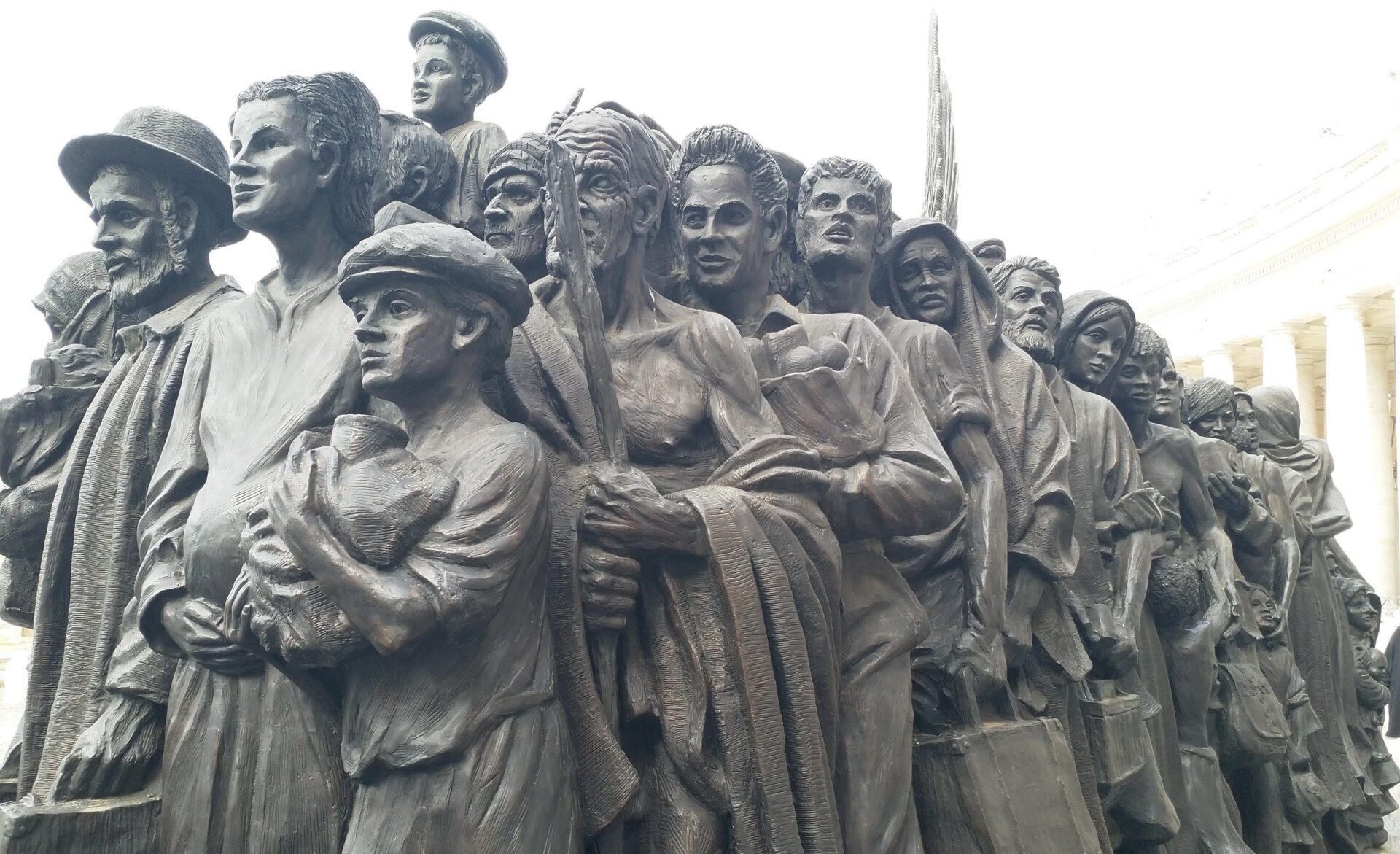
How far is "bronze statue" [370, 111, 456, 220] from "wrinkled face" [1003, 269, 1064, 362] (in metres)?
3.37

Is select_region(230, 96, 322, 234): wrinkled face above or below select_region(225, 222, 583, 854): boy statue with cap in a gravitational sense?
above

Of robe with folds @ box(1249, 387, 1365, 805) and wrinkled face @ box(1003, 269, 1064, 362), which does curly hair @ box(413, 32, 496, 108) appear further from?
robe with folds @ box(1249, 387, 1365, 805)

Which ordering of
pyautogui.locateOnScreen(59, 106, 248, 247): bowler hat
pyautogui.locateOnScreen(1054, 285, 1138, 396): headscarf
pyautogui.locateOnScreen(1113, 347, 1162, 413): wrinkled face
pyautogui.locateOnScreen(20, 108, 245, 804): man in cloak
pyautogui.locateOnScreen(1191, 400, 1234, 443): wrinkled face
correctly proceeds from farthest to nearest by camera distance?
pyautogui.locateOnScreen(1191, 400, 1234, 443): wrinkled face < pyautogui.locateOnScreen(1113, 347, 1162, 413): wrinkled face < pyautogui.locateOnScreen(1054, 285, 1138, 396): headscarf < pyautogui.locateOnScreen(59, 106, 248, 247): bowler hat < pyautogui.locateOnScreen(20, 108, 245, 804): man in cloak

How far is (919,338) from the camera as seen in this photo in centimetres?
541

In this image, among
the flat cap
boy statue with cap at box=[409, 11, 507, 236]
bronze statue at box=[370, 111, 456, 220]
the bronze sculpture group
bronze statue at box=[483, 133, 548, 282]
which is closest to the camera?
the bronze sculpture group

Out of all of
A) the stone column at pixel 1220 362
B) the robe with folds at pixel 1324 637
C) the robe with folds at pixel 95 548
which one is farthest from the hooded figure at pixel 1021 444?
the stone column at pixel 1220 362

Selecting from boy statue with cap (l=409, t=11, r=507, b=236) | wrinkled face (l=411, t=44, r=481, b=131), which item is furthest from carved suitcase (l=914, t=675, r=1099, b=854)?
wrinkled face (l=411, t=44, r=481, b=131)

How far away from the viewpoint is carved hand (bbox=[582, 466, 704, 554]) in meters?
3.54

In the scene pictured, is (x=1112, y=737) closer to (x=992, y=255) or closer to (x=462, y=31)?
(x=992, y=255)

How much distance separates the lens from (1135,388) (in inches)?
316

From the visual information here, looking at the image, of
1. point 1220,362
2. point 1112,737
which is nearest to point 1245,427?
point 1112,737

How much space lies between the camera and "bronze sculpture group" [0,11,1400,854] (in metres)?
3.10

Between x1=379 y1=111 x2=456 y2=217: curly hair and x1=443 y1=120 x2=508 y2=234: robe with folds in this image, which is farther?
x1=443 y1=120 x2=508 y2=234: robe with folds

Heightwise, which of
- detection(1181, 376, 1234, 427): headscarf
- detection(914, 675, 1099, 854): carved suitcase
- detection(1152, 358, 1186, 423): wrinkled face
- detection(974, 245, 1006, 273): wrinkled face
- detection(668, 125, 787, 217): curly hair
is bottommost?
detection(914, 675, 1099, 854): carved suitcase
